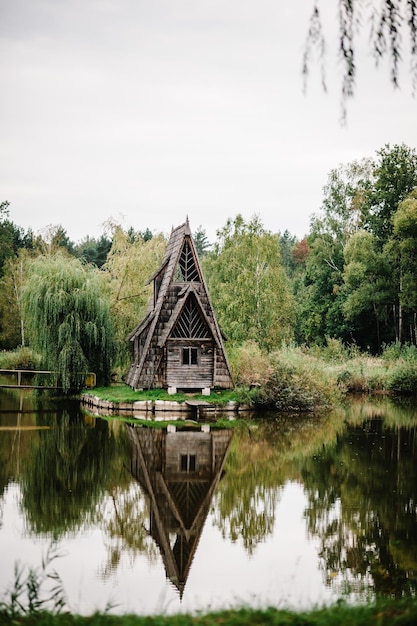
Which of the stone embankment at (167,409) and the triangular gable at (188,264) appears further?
the triangular gable at (188,264)

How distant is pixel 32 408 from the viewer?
27562 mm

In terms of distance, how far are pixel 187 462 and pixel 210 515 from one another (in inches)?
185

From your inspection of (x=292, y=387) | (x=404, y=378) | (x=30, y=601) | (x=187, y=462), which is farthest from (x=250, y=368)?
(x=30, y=601)

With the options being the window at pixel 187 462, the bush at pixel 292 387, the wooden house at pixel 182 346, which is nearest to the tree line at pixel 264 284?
the wooden house at pixel 182 346

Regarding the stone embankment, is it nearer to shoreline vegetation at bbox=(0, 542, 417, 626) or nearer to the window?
the window

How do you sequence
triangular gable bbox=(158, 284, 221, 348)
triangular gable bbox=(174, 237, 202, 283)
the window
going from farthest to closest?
1. triangular gable bbox=(174, 237, 202, 283)
2. triangular gable bbox=(158, 284, 221, 348)
3. the window

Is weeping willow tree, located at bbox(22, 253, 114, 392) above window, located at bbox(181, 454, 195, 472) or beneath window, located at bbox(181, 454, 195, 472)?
above

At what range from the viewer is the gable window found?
28.5 metres

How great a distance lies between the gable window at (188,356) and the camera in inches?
1120

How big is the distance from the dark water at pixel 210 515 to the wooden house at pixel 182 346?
7195mm

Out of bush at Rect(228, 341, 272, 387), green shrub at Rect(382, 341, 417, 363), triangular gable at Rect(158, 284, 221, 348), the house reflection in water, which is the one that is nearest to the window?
the house reflection in water

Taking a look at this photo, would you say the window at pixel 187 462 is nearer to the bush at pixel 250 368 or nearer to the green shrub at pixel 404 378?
the bush at pixel 250 368

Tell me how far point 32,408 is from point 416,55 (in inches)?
933

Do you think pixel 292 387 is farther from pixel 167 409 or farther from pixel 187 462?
pixel 187 462
